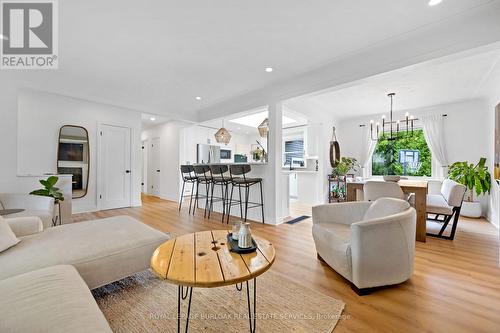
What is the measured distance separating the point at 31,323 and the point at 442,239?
4.41 m

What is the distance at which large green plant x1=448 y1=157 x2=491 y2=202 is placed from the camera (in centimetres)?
408

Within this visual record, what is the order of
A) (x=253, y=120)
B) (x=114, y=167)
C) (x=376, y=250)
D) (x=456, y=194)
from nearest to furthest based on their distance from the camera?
(x=376, y=250), (x=456, y=194), (x=114, y=167), (x=253, y=120)

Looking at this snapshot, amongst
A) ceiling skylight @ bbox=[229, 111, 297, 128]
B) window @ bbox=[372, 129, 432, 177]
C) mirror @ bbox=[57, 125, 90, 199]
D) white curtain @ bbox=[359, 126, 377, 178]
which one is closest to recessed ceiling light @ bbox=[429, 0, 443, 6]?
window @ bbox=[372, 129, 432, 177]

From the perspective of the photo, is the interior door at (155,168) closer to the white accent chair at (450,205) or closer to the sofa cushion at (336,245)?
the sofa cushion at (336,245)

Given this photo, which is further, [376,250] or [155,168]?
[155,168]

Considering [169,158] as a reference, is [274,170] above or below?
below

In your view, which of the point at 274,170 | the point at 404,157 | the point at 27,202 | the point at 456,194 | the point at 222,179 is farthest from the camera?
the point at 404,157

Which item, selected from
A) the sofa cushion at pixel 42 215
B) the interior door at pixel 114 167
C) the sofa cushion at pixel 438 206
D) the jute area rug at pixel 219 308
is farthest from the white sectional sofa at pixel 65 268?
the sofa cushion at pixel 438 206

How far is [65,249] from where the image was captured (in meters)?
1.60

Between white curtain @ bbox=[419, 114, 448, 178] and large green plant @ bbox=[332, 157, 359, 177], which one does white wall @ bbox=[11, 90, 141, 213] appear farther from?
white curtain @ bbox=[419, 114, 448, 178]

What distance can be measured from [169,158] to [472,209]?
786 cm

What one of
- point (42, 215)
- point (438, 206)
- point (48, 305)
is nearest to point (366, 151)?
point (438, 206)

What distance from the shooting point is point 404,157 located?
579 centimetres

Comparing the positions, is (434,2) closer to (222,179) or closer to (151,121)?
(222,179)
